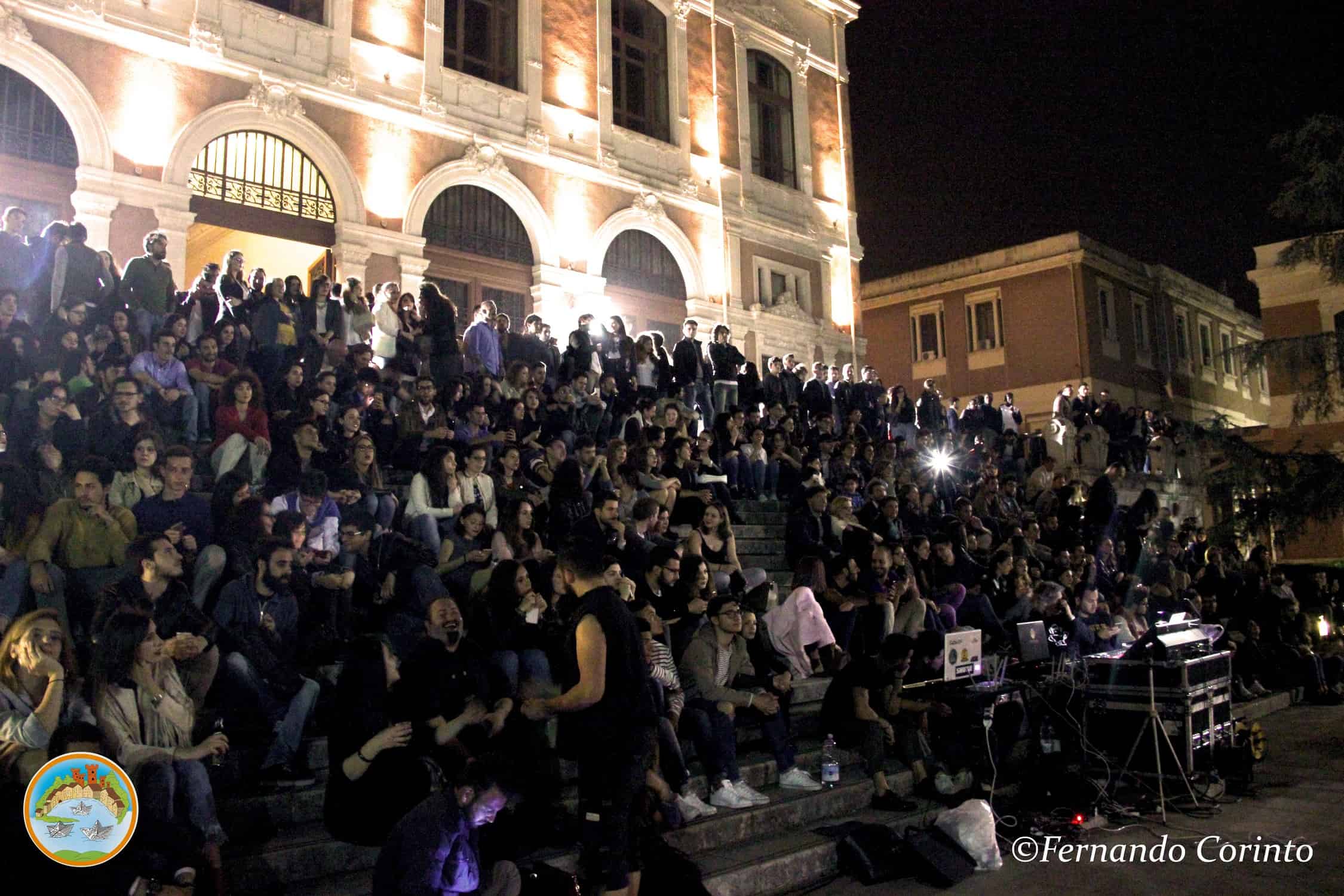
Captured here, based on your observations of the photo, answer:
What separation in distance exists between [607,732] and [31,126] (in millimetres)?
12836

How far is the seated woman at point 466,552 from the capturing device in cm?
723

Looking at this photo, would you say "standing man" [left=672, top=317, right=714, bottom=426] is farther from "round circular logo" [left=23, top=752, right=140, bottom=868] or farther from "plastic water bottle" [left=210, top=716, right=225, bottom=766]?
"round circular logo" [left=23, top=752, right=140, bottom=868]

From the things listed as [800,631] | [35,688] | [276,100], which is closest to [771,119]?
[276,100]

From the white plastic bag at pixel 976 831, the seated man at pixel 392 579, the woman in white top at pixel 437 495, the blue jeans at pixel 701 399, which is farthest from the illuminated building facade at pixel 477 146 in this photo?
the white plastic bag at pixel 976 831

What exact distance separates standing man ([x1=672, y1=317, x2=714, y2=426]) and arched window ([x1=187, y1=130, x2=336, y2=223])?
6.06 metres

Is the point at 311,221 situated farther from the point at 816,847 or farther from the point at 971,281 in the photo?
the point at 971,281

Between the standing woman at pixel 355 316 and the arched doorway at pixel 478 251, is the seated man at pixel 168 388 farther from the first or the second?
the arched doorway at pixel 478 251

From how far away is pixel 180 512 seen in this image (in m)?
6.77

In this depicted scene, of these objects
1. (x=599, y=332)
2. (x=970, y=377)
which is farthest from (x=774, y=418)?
(x=970, y=377)

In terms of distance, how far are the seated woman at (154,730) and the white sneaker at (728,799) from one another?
288 cm

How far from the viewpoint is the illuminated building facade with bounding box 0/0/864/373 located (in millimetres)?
13609

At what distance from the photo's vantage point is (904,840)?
5934mm

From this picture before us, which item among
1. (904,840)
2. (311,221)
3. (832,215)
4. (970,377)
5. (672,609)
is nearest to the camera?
(904,840)

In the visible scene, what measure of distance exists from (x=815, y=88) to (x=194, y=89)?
15.2 meters
